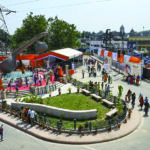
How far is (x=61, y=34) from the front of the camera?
62719 millimetres

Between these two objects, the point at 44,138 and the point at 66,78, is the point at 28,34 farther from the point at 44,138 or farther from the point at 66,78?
the point at 44,138

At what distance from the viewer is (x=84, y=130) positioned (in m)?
14.3

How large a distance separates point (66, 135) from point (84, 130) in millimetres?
1373

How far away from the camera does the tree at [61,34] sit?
6300 cm

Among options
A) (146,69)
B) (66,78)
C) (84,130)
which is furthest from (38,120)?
(146,69)

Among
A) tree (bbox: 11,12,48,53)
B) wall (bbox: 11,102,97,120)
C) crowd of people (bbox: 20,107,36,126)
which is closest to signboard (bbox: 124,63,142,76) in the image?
wall (bbox: 11,102,97,120)

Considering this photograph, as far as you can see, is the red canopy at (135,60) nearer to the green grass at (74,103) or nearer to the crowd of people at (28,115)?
the green grass at (74,103)

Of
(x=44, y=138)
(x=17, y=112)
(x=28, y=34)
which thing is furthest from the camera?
(x=28, y=34)

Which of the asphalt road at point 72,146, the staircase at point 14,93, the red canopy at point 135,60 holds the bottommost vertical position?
the asphalt road at point 72,146

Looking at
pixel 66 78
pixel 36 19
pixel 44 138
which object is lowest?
pixel 44 138

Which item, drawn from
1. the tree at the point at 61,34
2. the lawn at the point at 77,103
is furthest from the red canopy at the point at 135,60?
the tree at the point at 61,34

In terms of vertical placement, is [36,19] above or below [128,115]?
above

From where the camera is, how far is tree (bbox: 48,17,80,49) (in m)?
63.0

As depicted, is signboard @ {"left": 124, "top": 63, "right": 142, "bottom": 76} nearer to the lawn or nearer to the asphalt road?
the lawn
